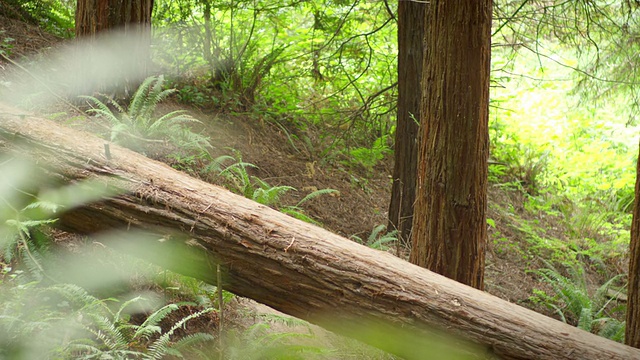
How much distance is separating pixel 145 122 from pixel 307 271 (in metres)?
3.25

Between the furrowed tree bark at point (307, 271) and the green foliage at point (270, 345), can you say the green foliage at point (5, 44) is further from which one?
the green foliage at point (270, 345)

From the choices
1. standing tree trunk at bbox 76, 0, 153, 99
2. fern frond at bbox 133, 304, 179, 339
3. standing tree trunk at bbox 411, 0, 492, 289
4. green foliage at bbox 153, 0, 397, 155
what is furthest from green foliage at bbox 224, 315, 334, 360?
green foliage at bbox 153, 0, 397, 155

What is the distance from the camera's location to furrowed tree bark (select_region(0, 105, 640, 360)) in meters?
3.37

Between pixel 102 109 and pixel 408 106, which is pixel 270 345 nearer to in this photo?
pixel 102 109

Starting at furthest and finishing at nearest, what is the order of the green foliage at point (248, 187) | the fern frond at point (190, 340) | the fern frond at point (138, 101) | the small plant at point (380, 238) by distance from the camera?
the small plant at point (380, 238) < the fern frond at point (138, 101) < the green foliage at point (248, 187) < the fern frond at point (190, 340)

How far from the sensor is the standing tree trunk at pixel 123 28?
6.15m

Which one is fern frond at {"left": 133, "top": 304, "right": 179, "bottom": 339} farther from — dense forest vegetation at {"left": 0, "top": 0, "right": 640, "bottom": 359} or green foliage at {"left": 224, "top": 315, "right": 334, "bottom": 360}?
green foliage at {"left": 224, "top": 315, "right": 334, "bottom": 360}

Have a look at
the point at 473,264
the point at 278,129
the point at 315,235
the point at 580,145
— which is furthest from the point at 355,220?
the point at 580,145

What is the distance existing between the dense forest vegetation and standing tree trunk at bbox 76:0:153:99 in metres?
0.02

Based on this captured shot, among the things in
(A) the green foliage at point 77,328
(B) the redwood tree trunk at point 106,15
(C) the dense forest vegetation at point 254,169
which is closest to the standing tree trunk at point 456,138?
(C) the dense forest vegetation at point 254,169

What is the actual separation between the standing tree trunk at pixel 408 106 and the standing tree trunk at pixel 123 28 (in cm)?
294

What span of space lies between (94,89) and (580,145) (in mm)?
9982

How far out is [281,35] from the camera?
901 cm

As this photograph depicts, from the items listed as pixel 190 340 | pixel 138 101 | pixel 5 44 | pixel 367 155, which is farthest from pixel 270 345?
pixel 5 44
